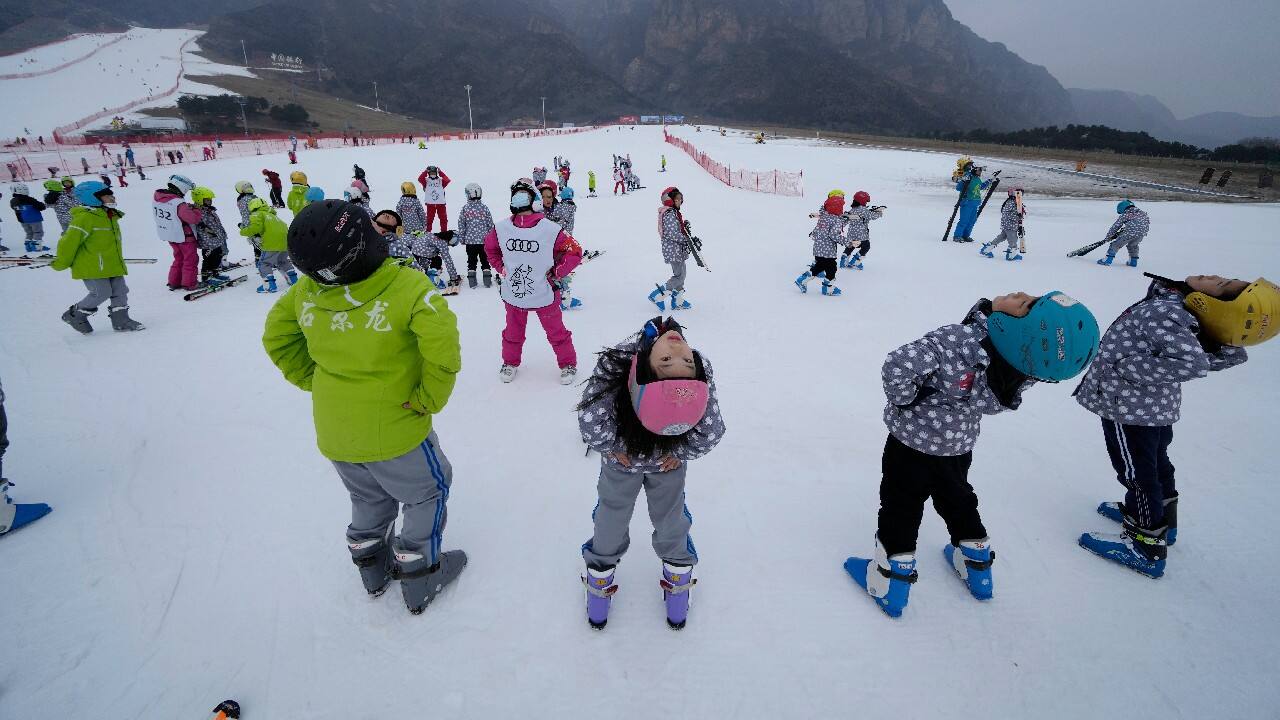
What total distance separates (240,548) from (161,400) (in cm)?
305

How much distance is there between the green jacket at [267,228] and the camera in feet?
26.1

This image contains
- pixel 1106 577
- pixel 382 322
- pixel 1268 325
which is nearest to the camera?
pixel 382 322

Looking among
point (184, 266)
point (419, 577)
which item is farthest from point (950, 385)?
point (184, 266)

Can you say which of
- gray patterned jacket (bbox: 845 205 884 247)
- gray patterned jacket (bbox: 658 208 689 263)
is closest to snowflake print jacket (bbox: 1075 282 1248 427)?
gray patterned jacket (bbox: 658 208 689 263)

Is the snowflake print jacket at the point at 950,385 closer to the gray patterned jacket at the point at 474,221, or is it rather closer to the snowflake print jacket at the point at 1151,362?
the snowflake print jacket at the point at 1151,362

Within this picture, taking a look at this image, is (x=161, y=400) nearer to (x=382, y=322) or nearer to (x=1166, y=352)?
(x=382, y=322)

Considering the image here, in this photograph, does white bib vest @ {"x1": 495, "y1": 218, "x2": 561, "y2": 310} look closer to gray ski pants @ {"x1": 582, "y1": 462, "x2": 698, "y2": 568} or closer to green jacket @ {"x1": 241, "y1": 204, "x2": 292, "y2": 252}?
gray ski pants @ {"x1": 582, "y1": 462, "x2": 698, "y2": 568}

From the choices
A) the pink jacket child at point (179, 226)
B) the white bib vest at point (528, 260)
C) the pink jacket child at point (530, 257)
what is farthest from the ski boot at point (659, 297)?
the pink jacket child at point (179, 226)

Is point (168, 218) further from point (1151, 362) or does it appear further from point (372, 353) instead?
point (1151, 362)

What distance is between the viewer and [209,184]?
20984mm

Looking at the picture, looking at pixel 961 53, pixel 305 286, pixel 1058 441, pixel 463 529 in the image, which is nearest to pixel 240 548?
pixel 463 529

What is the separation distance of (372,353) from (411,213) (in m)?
8.01

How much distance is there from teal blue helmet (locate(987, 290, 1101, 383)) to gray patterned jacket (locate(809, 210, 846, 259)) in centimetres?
629

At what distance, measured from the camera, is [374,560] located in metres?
2.81
